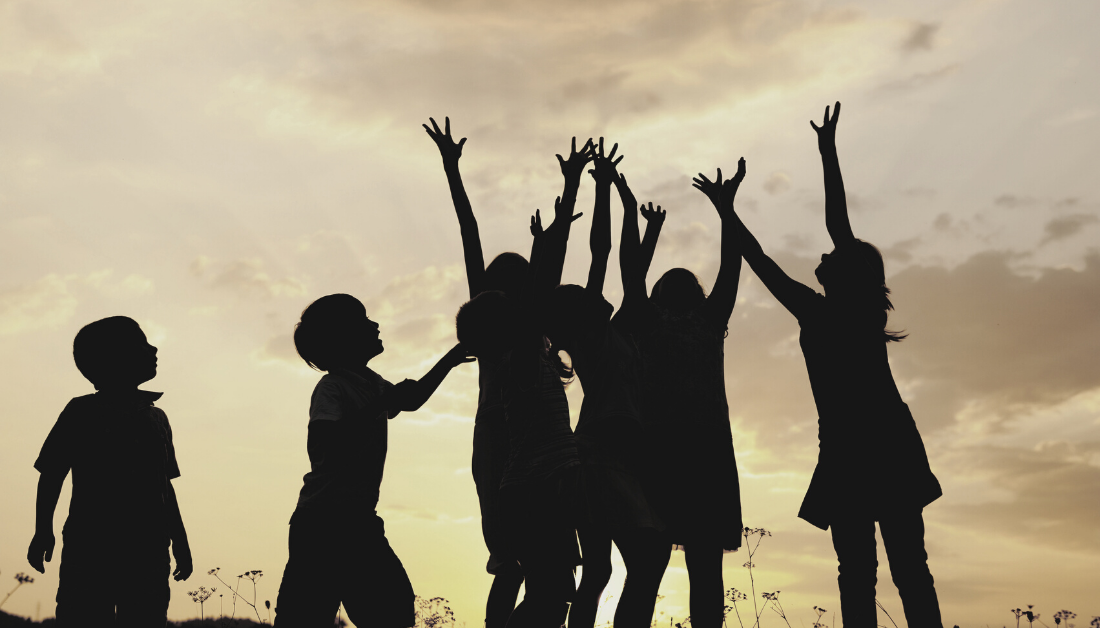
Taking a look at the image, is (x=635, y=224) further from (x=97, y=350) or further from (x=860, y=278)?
(x=97, y=350)

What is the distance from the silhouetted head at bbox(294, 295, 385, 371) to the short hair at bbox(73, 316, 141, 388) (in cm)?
140

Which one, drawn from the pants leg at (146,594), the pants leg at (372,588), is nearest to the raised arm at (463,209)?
the pants leg at (372,588)

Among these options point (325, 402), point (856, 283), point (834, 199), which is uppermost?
point (834, 199)

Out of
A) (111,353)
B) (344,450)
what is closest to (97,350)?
(111,353)

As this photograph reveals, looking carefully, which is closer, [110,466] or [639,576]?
[639,576]

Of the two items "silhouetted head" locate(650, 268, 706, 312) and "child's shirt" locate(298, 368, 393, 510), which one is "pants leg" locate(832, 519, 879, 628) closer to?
"silhouetted head" locate(650, 268, 706, 312)

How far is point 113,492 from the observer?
206 inches

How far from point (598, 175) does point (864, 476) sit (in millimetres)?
2456

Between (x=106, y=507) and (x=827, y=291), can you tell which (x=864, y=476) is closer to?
(x=827, y=291)

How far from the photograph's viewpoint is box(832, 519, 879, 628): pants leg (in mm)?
5070

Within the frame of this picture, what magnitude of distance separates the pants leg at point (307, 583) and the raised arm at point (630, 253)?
2.36m

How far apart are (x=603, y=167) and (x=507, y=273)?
943 mm

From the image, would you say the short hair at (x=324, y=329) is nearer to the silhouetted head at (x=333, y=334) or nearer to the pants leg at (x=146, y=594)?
the silhouetted head at (x=333, y=334)

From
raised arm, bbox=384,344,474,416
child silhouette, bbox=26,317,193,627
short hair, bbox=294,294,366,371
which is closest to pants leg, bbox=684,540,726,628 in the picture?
raised arm, bbox=384,344,474,416
